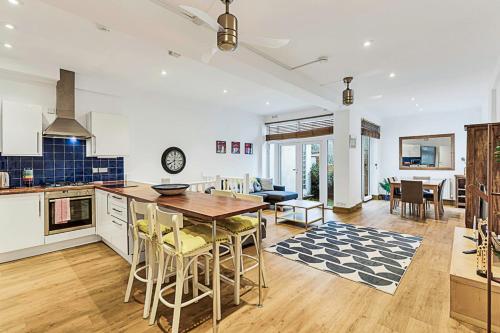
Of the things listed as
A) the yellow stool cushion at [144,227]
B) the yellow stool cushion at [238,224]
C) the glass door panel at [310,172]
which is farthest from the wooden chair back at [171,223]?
the glass door panel at [310,172]

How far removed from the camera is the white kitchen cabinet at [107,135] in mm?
4004

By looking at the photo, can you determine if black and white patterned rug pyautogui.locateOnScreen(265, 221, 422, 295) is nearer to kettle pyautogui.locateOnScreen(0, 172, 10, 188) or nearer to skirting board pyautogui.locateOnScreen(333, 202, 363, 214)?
skirting board pyautogui.locateOnScreen(333, 202, 363, 214)

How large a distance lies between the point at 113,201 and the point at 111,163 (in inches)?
61.5

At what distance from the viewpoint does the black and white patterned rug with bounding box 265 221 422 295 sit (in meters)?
2.79

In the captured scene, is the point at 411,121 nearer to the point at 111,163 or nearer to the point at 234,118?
the point at 234,118

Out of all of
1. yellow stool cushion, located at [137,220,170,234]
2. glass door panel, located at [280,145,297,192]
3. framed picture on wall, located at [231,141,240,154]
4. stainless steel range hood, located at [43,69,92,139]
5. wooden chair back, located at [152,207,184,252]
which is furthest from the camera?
glass door panel, located at [280,145,297,192]

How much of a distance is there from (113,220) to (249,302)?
2136 millimetres

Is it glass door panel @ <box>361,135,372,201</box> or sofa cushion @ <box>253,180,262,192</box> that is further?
glass door panel @ <box>361,135,372,201</box>

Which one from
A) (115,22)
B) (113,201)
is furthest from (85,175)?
(115,22)

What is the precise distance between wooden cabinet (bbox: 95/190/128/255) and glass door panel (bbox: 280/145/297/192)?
519 centimetres

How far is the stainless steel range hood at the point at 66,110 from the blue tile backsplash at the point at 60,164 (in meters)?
0.23

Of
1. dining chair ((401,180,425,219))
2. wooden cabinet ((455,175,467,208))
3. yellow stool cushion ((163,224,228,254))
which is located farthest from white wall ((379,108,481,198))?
yellow stool cushion ((163,224,228,254))

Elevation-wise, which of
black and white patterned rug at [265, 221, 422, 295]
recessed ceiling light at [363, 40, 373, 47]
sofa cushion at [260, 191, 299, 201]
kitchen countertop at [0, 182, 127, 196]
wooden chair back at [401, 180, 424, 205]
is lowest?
black and white patterned rug at [265, 221, 422, 295]

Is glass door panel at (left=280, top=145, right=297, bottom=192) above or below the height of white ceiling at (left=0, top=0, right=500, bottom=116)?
below
